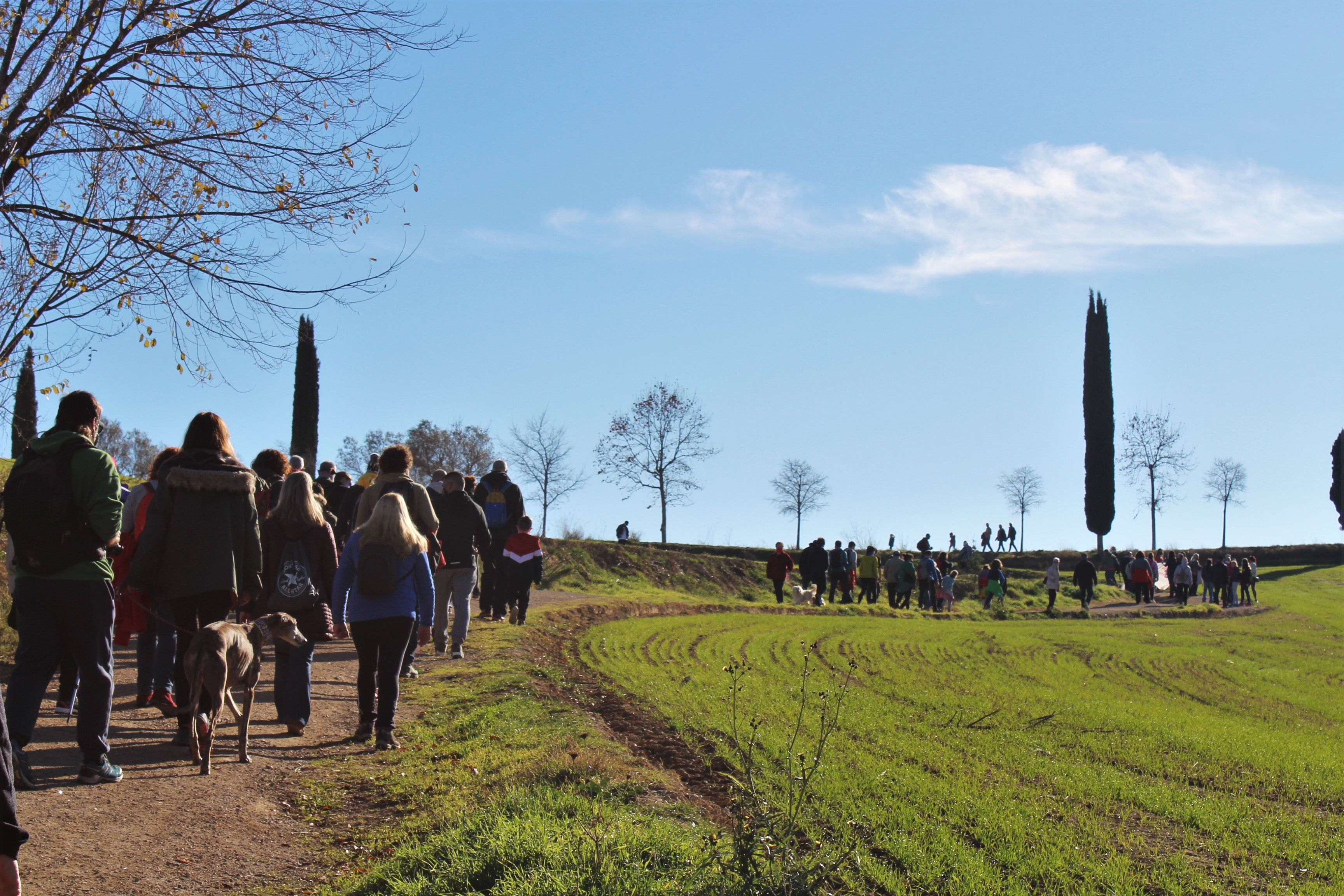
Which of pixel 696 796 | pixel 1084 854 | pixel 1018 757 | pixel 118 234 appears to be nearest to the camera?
pixel 1084 854

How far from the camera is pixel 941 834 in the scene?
632 cm

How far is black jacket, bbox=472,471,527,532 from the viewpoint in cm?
1602

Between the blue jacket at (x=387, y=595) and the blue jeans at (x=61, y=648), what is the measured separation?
1.99m

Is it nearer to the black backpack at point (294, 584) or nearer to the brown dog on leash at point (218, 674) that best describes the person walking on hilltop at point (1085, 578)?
the black backpack at point (294, 584)

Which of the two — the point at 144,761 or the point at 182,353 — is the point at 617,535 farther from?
the point at 144,761

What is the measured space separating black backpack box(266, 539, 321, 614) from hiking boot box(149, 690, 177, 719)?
3.82 feet

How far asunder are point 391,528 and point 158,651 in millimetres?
2113

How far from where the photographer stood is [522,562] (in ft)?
52.9

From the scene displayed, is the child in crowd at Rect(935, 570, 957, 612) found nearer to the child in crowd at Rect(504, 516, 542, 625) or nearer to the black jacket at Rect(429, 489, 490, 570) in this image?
the child in crowd at Rect(504, 516, 542, 625)

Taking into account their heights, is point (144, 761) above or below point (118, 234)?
below

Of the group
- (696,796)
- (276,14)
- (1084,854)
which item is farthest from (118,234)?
(1084,854)

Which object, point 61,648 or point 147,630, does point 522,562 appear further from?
point 61,648

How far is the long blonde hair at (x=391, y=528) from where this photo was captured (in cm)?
817

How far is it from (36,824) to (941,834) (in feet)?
15.9
